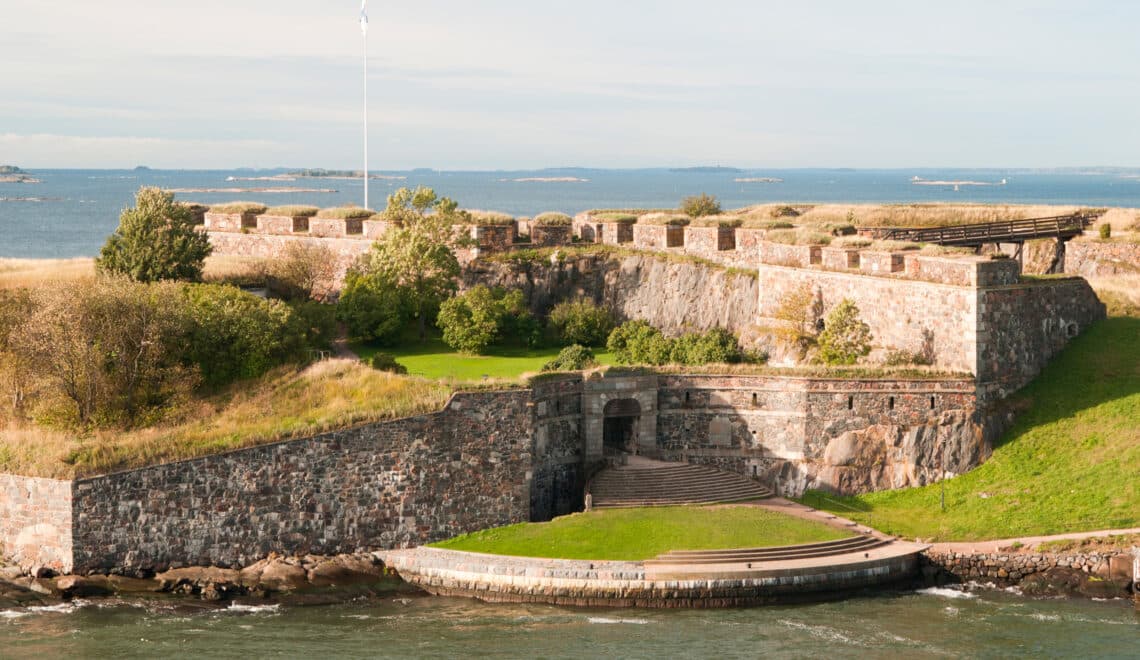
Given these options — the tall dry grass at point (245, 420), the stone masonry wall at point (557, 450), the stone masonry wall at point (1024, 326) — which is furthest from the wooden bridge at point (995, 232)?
the tall dry grass at point (245, 420)

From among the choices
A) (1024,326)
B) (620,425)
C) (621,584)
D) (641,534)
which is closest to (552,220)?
(620,425)

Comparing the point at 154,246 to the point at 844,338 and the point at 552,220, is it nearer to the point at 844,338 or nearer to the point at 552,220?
the point at 552,220

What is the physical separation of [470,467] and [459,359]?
7893 mm

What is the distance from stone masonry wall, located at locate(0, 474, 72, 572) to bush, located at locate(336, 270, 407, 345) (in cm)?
1247

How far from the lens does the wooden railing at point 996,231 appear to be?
4744 cm

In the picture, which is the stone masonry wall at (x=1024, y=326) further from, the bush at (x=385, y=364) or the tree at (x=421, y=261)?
the tree at (x=421, y=261)

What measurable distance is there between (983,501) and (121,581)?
2034cm

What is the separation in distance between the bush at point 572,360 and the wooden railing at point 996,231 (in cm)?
1232

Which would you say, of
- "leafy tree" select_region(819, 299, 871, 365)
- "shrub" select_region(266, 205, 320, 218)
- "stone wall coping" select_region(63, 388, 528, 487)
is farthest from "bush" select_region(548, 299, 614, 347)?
"shrub" select_region(266, 205, 320, 218)

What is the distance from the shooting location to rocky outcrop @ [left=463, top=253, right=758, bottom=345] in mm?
45094

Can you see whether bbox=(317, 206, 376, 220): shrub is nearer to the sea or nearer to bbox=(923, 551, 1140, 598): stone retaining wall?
the sea

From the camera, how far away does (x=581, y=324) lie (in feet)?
148

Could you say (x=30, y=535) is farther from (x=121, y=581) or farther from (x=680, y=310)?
(x=680, y=310)

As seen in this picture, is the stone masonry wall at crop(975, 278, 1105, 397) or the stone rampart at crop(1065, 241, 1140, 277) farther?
the stone rampart at crop(1065, 241, 1140, 277)
